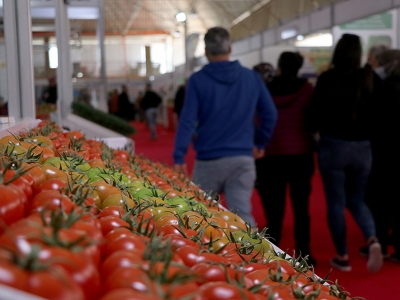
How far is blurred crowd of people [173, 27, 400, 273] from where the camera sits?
12.5ft

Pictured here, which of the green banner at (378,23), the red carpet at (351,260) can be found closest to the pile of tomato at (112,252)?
the red carpet at (351,260)

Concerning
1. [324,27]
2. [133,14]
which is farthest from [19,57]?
[133,14]

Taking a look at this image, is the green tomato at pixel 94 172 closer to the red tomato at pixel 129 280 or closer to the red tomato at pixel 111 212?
the red tomato at pixel 111 212

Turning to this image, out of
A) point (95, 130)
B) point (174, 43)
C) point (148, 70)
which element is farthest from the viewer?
point (174, 43)

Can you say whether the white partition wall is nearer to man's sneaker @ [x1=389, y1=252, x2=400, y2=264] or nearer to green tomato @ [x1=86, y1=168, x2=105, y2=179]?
man's sneaker @ [x1=389, y1=252, x2=400, y2=264]

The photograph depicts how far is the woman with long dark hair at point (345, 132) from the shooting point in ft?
13.7

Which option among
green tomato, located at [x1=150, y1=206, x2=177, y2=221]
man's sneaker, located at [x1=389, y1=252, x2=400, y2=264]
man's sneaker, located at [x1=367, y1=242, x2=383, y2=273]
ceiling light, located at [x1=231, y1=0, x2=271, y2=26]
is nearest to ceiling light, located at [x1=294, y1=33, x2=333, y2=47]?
ceiling light, located at [x1=231, y1=0, x2=271, y2=26]

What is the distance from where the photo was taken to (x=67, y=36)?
6.68 m

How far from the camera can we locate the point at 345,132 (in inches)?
167

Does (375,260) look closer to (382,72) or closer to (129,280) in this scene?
(382,72)

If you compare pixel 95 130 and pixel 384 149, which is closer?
pixel 384 149

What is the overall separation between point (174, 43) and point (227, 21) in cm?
1195

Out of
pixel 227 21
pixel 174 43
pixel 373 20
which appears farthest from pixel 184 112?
pixel 174 43

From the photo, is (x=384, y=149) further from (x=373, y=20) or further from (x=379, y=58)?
(x=373, y=20)
